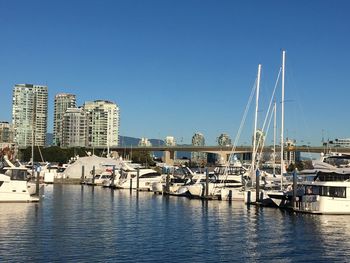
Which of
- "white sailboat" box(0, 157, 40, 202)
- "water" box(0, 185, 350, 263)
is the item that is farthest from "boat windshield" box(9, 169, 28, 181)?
"water" box(0, 185, 350, 263)

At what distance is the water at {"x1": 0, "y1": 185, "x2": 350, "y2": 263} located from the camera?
104 ft

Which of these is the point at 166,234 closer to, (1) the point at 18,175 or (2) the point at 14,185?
(1) the point at 18,175

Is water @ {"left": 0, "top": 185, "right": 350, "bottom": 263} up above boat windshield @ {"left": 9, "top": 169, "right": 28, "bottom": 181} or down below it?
below

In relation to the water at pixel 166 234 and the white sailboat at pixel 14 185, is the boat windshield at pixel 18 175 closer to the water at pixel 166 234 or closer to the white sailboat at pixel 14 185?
the white sailboat at pixel 14 185

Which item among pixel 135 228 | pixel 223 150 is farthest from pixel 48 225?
pixel 223 150

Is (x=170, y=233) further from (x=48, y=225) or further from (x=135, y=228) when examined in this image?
(x=48, y=225)

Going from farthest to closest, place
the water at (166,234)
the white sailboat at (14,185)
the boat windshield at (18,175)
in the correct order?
the white sailboat at (14,185) → the boat windshield at (18,175) → the water at (166,234)

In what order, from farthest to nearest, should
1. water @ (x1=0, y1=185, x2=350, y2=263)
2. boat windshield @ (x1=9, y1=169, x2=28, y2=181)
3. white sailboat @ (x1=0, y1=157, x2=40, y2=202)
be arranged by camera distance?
white sailboat @ (x1=0, y1=157, x2=40, y2=202) → boat windshield @ (x1=9, y1=169, x2=28, y2=181) → water @ (x1=0, y1=185, x2=350, y2=263)

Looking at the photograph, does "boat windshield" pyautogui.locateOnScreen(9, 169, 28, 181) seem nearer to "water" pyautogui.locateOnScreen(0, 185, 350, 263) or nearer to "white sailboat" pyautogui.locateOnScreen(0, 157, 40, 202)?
"white sailboat" pyautogui.locateOnScreen(0, 157, 40, 202)

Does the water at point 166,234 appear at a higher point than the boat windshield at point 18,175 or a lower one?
lower

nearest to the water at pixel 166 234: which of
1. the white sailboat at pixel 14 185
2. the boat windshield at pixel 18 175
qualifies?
the white sailboat at pixel 14 185

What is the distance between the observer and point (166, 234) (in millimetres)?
39938

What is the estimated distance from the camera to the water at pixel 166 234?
31.8 meters

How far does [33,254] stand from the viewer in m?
31.2
